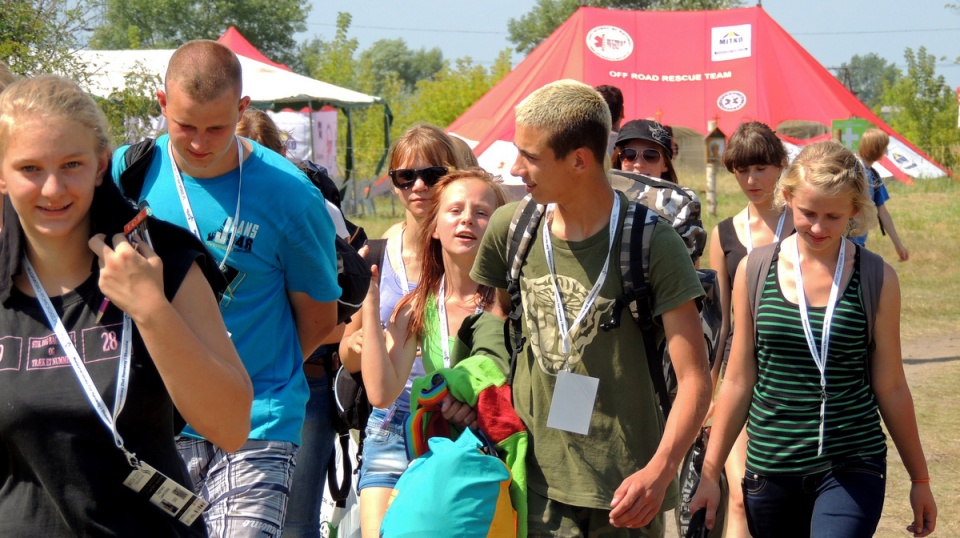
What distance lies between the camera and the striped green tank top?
13.1 feet

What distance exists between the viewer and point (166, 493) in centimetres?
254

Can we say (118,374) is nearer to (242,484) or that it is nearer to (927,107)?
(242,484)

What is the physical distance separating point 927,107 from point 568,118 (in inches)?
1619

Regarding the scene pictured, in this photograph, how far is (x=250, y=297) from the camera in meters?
3.77

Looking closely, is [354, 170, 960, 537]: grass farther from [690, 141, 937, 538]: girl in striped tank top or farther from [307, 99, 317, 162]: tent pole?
[690, 141, 937, 538]: girl in striped tank top

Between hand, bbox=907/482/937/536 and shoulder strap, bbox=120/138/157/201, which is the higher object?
shoulder strap, bbox=120/138/157/201

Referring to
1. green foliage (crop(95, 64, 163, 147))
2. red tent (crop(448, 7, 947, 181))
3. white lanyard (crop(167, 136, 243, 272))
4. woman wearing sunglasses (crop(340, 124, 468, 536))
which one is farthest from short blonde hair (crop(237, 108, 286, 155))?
red tent (crop(448, 7, 947, 181))

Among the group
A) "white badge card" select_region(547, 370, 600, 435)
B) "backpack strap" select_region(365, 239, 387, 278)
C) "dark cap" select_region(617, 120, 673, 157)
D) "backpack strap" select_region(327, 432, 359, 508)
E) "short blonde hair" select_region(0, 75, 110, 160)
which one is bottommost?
"backpack strap" select_region(327, 432, 359, 508)

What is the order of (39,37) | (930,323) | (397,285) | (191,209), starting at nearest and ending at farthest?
(191,209) < (397,285) < (39,37) < (930,323)

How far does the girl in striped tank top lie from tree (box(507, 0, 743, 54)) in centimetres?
6476

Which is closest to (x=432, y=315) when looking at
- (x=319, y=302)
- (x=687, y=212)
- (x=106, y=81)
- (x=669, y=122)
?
(x=319, y=302)

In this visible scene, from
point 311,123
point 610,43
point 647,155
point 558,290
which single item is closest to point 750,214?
point 647,155

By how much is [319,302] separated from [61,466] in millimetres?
1563

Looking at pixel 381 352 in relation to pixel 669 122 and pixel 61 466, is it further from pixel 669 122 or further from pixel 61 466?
pixel 669 122
